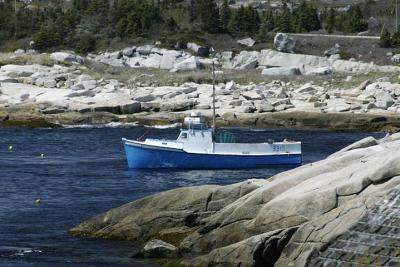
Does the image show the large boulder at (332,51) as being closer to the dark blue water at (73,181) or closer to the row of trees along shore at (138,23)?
the row of trees along shore at (138,23)

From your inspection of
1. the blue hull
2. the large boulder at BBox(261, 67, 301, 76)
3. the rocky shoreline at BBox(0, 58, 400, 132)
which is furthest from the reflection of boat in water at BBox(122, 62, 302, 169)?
the large boulder at BBox(261, 67, 301, 76)

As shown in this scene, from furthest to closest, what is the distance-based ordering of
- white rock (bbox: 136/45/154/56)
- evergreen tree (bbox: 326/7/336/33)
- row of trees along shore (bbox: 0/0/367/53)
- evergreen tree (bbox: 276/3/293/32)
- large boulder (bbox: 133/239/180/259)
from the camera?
1. evergreen tree (bbox: 326/7/336/33)
2. evergreen tree (bbox: 276/3/293/32)
3. row of trees along shore (bbox: 0/0/367/53)
4. white rock (bbox: 136/45/154/56)
5. large boulder (bbox: 133/239/180/259)

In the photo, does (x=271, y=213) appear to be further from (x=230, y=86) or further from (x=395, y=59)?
(x=395, y=59)

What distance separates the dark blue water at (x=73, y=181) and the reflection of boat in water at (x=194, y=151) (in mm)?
709

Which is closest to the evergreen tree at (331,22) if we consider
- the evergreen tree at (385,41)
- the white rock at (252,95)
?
the evergreen tree at (385,41)

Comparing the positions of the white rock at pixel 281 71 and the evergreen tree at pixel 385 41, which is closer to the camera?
the white rock at pixel 281 71

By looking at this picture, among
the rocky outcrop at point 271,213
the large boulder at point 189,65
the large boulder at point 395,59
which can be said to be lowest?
the large boulder at point 395,59

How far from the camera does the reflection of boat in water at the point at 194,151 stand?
58.9 meters

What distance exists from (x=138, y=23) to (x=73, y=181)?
7354 centimetres

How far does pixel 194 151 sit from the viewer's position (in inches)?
2330

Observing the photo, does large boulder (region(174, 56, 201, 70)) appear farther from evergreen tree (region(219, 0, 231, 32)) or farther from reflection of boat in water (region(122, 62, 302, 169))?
reflection of boat in water (region(122, 62, 302, 169))

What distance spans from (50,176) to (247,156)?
10683 millimetres

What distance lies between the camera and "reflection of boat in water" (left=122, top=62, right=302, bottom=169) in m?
58.9

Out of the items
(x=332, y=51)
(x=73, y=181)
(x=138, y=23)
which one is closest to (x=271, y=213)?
(x=73, y=181)
